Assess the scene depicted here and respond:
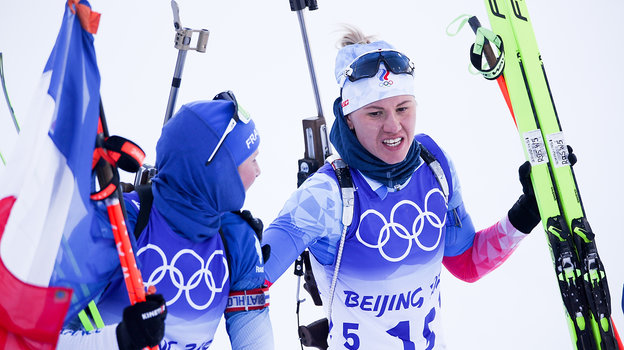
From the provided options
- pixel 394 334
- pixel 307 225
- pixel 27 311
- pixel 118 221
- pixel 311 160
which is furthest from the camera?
pixel 311 160

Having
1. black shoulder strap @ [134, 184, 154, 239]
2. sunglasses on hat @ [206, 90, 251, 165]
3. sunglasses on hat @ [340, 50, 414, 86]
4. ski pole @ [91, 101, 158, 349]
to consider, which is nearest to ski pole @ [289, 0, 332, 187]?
sunglasses on hat @ [340, 50, 414, 86]

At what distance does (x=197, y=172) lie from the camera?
1599 mm

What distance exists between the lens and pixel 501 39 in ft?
7.55

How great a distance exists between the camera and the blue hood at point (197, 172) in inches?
62.9

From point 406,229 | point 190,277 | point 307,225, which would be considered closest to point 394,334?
point 406,229

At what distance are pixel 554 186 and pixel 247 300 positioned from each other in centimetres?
116

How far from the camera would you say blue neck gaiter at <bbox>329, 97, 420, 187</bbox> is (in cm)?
215

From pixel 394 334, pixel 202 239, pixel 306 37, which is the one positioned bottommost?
pixel 394 334

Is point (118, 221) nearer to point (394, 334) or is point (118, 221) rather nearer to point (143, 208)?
point (143, 208)

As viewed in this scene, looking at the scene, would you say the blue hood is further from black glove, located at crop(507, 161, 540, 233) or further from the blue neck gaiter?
black glove, located at crop(507, 161, 540, 233)

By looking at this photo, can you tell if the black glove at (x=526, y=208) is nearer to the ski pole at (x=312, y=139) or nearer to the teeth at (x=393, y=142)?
the teeth at (x=393, y=142)

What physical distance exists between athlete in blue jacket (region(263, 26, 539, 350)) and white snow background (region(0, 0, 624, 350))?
4.56 feet

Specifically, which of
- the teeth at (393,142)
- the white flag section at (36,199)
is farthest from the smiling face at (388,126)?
the white flag section at (36,199)

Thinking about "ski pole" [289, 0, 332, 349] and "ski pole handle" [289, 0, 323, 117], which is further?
"ski pole handle" [289, 0, 323, 117]
